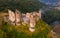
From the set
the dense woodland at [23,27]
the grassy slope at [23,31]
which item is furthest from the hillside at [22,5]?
the grassy slope at [23,31]

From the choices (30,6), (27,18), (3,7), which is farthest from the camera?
(30,6)

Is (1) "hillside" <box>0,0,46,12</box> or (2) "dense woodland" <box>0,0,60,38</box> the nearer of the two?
(2) "dense woodland" <box>0,0,60,38</box>

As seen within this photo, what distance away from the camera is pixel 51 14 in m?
3.12

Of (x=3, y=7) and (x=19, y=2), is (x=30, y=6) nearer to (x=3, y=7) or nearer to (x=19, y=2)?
(x=19, y=2)

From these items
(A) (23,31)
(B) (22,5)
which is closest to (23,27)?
(A) (23,31)

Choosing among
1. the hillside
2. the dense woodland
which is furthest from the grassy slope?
the hillside

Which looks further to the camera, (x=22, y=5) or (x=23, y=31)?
(x=22, y=5)

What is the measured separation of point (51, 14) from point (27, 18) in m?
0.53

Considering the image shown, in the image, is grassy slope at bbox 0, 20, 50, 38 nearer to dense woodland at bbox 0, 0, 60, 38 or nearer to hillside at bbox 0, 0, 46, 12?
dense woodland at bbox 0, 0, 60, 38

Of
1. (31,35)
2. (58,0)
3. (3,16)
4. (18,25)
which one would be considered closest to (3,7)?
(3,16)

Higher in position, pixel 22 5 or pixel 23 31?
pixel 22 5

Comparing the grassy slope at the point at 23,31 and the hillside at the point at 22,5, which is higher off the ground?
the hillside at the point at 22,5

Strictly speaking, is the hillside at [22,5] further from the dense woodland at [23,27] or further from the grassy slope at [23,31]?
the grassy slope at [23,31]

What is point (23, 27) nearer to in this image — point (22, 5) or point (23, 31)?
point (23, 31)
